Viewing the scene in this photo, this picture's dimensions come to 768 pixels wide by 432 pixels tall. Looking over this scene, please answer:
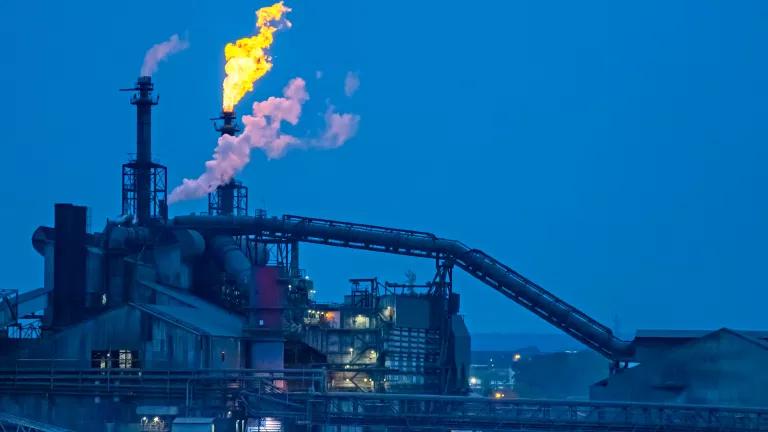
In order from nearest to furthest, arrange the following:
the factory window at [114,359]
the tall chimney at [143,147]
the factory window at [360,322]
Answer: the factory window at [114,359]
the factory window at [360,322]
the tall chimney at [143,147]

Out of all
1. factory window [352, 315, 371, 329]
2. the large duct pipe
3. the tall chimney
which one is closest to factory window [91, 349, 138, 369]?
the large duct pipe

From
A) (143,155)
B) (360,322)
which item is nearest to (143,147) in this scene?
(143,155)

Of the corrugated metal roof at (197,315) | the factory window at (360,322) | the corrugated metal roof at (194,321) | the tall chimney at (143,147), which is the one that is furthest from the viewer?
the tall chimney at (143,147)

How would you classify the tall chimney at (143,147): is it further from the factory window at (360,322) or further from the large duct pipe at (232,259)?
the factory window at (360,322)

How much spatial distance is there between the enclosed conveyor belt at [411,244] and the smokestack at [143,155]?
789 centimetres

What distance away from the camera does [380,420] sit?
67375 millimetres

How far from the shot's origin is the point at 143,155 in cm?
10425

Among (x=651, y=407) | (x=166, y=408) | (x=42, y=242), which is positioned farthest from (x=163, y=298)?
(x=651, y=407)

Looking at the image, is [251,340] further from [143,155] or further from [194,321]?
[143,155]

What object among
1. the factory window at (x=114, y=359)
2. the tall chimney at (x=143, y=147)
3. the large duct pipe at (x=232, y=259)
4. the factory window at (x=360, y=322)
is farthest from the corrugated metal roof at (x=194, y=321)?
the tall chimney at (x=143, y=147)

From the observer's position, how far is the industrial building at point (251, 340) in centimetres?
7150

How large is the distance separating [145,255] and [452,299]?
22764 mm

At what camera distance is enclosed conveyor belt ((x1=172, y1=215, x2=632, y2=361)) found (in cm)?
9406

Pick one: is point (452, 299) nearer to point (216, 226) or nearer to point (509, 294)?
point (509, 294)
